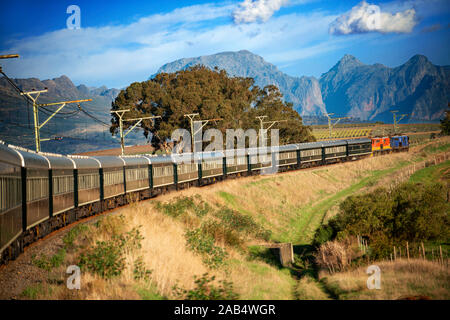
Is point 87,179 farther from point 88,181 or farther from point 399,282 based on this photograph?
point 399,282

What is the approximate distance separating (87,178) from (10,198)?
10431 millimetres

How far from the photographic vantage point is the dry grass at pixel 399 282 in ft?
44.3

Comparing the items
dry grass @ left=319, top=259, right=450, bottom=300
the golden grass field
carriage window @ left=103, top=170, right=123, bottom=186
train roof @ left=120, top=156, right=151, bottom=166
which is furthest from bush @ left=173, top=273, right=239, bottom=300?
train roof @ left=120, top=156, right=151, bottom=166

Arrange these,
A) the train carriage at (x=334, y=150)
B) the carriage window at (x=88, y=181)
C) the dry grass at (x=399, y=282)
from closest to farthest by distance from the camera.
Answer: the dry grass at (x=399, y=282), the carriage window at (x=88, y=181), the train carriage at (x=334, y=150)

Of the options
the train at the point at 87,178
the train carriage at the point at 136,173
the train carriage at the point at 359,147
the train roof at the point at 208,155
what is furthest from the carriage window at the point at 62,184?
the train carriage at the point at 359,147

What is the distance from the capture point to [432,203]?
23953 mm

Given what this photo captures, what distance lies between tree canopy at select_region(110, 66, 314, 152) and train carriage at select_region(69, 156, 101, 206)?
3622 centimetres

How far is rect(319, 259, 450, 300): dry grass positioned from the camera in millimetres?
13500

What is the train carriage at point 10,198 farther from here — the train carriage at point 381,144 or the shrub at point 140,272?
the train carriage at point 381,144

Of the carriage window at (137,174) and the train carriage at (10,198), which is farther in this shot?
the carriage window at (137,174)

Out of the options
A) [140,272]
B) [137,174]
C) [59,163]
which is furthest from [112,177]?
[140,272]

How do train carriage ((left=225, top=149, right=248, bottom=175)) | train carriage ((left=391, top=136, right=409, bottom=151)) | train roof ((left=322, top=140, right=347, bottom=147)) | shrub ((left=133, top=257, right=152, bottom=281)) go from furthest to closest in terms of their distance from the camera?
train carriage ((left=391, top=136, right=409, bottom=151)), train roof ((left=322, top=140, right=347, bottom=147)), train carriage ((left=225, top=149, right=248, bottom=175)), shrub ((left=133, top=257, right=152, bottom=281))

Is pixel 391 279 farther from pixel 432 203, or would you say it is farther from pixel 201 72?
pixel 201 72

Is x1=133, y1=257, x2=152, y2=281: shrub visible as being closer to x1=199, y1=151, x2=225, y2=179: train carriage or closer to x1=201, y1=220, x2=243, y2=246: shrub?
x1=201, y1=220, x2=243, y2=246: shrub
